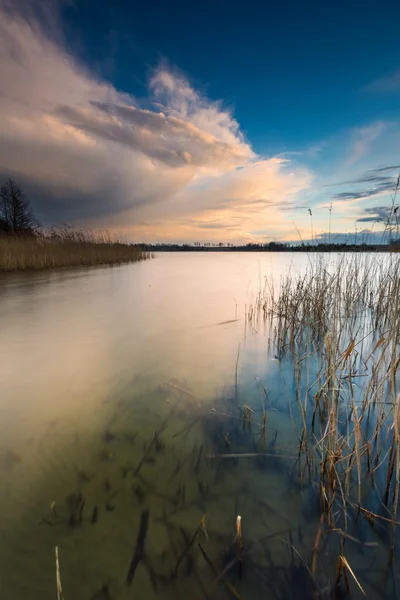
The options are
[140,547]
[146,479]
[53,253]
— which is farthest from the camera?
[53,253]

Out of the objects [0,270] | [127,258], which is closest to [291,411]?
[0,270]

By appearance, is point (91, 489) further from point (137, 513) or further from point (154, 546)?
point (154, 546)

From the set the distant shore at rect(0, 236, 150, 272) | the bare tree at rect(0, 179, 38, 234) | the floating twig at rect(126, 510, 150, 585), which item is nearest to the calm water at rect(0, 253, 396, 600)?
the floating twig at rect(126, 510, 150, 585)

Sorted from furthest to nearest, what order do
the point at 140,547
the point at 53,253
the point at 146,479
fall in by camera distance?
the point at 53,253, the point at 146,479, the point at 140,547

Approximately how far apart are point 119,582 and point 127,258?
73.5 ft

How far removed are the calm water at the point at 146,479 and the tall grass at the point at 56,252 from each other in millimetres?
10295

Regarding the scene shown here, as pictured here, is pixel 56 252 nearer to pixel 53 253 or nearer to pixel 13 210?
pixel 53 253

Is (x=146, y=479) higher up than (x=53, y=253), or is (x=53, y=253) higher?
(x=53, y=253)

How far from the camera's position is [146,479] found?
1.53 metres

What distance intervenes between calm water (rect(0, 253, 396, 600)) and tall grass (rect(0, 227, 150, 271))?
10.3 metres

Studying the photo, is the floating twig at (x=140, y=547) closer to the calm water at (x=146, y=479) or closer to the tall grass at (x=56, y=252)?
the calm water at (x=146, y=479)

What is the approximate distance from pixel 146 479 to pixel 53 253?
14550 mm

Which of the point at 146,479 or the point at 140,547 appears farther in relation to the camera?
the point at 146,479

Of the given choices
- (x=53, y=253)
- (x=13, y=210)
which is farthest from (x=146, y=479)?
(x=13, y=210)
